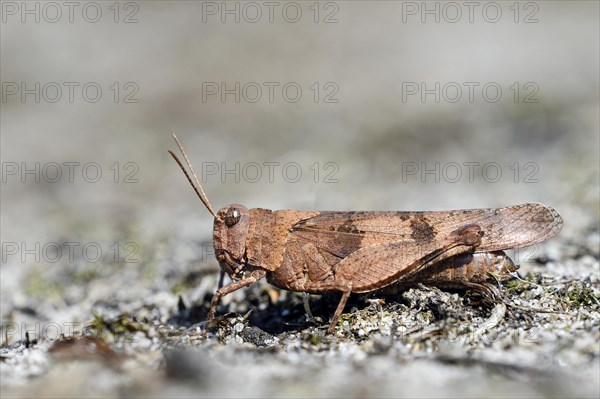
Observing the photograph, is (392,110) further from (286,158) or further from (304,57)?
(304,57)

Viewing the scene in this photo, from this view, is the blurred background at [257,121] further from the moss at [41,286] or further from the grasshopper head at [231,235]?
the grasshopper head at [231,235]

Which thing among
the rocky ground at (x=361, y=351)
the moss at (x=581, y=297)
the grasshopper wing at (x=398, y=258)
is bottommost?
the rocky ground at (x=361, y=351)

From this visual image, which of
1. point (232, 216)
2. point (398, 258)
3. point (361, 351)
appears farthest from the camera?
point (232, 216)

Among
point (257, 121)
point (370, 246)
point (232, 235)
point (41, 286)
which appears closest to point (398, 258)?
point (370, 246)

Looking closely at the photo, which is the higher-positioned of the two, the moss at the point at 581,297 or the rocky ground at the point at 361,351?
the moss at the point at 581,297

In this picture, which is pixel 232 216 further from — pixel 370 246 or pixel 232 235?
pixel 370 246

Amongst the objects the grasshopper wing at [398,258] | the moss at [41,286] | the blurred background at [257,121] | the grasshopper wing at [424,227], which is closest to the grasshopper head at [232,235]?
the grasshopper wing at [424,227]

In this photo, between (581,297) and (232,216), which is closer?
(581,297)

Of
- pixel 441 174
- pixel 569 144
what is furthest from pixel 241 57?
pixel 569 144
